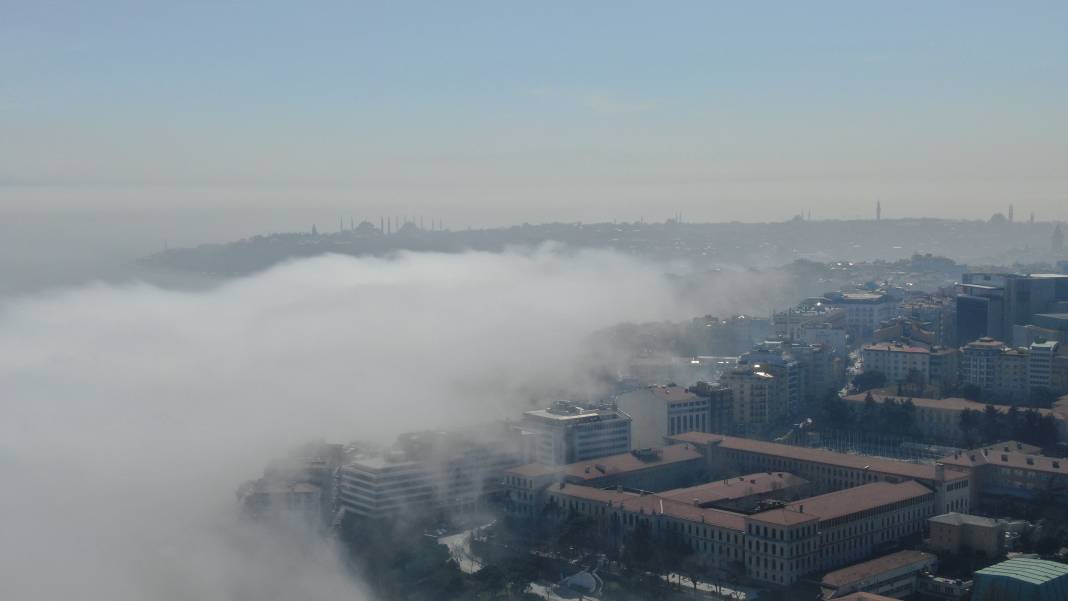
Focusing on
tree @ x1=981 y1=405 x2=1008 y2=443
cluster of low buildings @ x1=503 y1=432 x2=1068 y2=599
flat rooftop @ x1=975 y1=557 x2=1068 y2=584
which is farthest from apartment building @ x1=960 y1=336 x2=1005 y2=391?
flat rooftop @ x1=975 y1=557 x2=1068 y2=584

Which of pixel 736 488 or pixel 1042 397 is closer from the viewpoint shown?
pixel 736 488

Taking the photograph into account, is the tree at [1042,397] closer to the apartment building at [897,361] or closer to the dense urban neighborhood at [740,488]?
the dense urban neighborhood at [740,488]

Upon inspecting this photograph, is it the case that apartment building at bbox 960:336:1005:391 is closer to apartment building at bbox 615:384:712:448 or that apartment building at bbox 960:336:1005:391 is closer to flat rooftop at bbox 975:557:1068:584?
apartment building at bbox 615:384:712:448

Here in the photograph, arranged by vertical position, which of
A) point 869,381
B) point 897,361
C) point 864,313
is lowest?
point 869,381

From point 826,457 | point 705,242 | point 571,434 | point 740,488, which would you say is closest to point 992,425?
point 826,457

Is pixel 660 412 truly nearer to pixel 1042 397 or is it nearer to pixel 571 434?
pixel 571 434

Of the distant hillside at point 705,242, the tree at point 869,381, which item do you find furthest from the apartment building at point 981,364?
the distant hillside at point 705,242
